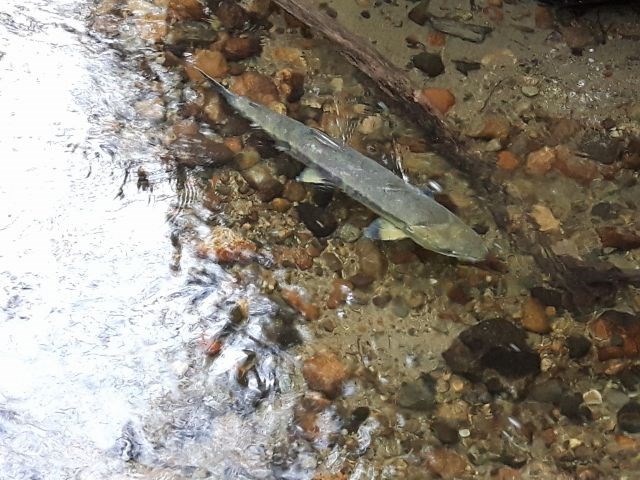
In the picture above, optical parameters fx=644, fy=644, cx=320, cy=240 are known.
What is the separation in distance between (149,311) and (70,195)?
2.60ft

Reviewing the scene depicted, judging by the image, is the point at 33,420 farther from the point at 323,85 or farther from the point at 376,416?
the point at 323,85

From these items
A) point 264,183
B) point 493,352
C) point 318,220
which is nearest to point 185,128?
point 264,183

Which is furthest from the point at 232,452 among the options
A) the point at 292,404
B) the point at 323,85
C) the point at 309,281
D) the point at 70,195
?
the point at 323,85

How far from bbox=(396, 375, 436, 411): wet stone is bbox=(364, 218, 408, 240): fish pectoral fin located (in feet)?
2.25

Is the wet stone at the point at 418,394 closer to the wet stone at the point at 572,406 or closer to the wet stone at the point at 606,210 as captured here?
the wet stone at the point at 572,406

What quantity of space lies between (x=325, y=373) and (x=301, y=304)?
0.38m

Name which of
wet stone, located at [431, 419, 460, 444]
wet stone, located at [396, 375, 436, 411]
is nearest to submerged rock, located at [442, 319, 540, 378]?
wet stone, located at [396, 375, 436, 411]

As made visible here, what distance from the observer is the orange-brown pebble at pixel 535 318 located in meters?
3.17

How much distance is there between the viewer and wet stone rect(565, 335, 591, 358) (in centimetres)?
313

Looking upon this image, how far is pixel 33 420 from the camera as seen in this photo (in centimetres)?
294

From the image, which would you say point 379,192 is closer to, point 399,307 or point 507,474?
point 399,307

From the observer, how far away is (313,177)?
3.33 m

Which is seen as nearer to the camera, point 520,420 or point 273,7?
point 520,420

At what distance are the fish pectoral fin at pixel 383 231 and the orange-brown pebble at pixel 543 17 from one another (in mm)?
1766
